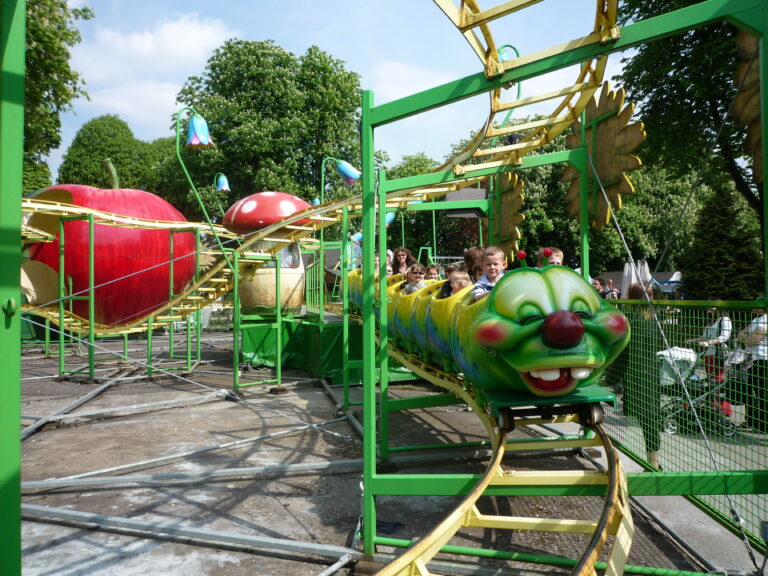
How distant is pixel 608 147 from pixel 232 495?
154 inches

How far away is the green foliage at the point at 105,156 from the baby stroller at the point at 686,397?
1293 inches

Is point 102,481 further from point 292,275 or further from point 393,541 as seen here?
point 292,275

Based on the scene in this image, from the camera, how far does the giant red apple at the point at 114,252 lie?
42.9 feet

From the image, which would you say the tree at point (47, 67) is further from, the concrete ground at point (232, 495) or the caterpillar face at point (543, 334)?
the caterpillar face at point (543, 334)

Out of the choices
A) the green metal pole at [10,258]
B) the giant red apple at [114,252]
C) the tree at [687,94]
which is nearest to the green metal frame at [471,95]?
the green metal pole at [10,258]

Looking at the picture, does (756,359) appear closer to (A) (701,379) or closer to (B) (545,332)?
(A) (701,379)

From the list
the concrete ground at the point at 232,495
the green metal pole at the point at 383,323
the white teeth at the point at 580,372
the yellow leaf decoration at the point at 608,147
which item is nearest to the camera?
the white teeth at the point at 580,372

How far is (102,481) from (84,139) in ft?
123

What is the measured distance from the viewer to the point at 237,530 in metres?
3.54

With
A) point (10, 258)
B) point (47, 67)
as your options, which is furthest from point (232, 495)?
point (47, 67)

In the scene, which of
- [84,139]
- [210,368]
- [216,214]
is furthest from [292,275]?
[84,139]

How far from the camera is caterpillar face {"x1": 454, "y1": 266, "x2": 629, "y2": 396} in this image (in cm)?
275

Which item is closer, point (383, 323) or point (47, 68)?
point (383, 323)

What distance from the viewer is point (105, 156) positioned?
1335 inches
